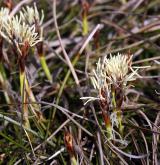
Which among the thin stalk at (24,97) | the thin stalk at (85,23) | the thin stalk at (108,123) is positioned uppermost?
the thin stalk at (85,23)

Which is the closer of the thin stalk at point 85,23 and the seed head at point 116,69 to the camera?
the seed head at point 116,69

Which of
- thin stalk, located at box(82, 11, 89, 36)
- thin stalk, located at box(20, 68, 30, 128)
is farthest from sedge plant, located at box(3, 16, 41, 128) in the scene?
thin stalk, located at box(82, 11, 89, 36)

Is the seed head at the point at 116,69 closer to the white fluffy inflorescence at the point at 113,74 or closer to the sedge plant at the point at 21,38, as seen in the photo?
the white fluffy inflorescence at the point at 113,74

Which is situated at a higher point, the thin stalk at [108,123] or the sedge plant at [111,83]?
the sedge plant at [111,83]

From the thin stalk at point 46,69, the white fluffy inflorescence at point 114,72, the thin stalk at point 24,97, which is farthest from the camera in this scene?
the thin stalk at point 46,69

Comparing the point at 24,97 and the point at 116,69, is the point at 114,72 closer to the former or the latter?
the point at 116,69

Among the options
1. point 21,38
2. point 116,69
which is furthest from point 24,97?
point 116,69

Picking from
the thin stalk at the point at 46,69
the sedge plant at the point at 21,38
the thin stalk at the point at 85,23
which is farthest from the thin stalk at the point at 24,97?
the thin stalk at the point at 85,23

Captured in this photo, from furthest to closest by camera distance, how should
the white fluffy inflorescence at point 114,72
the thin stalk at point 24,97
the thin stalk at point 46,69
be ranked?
the thin stalk at point 46,69, the thin stalk at point 24,97, the white fluffy inflorescence at point 114,72

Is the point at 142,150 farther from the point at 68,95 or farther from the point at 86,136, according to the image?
the point at 68,95

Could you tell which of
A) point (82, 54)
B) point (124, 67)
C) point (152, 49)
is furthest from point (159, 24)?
point (124, 67)

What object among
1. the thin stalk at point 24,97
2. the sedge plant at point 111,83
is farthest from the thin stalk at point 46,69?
the sedge plant at point 111,83
